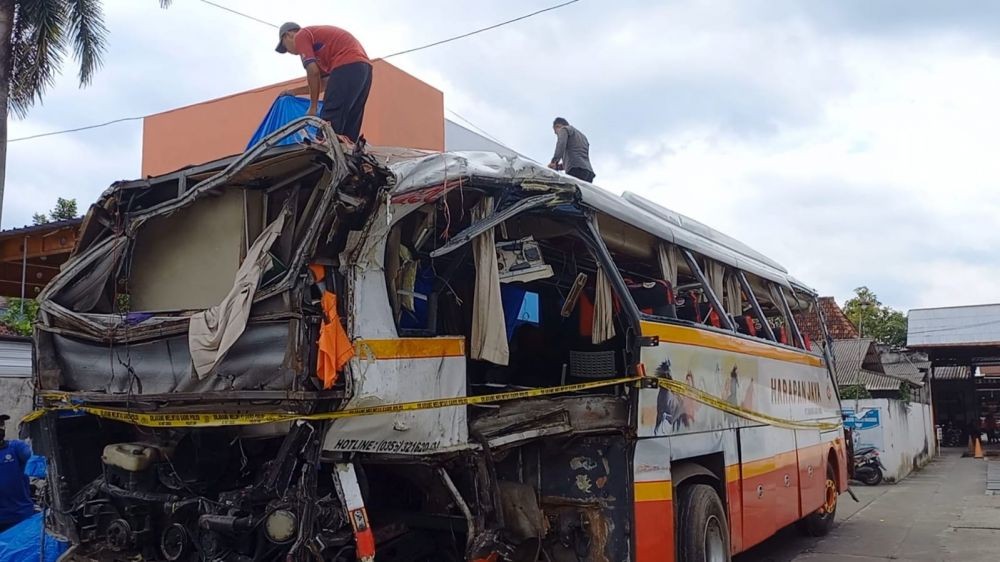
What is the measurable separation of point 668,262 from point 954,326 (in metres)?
32.5

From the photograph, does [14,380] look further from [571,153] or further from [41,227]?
[571,153]

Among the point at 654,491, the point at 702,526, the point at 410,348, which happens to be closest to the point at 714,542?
the point at 702,526

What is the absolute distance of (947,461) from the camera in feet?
85.4

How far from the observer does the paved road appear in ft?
30.4

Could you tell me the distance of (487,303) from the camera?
5.20 meters

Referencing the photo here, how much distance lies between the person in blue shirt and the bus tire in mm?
5646

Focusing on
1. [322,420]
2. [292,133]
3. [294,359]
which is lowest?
[322,420]

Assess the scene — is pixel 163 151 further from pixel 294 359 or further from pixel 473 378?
pixel 294 359

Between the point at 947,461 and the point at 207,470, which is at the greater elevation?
the point at 207,470

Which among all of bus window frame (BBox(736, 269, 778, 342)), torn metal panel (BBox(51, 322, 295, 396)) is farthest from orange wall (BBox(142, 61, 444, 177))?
torn metal panel (BBox(51, 322, 295, 396))

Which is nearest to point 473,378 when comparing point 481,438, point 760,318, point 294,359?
point 481,438

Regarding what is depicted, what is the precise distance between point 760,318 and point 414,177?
15.3 feet

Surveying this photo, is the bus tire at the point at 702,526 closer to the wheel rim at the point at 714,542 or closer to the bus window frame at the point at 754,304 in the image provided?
the wheel rim at the point at 714,542

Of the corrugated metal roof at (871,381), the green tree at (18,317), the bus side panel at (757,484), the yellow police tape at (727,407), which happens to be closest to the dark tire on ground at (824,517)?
the yellow police tape at (727,407)
